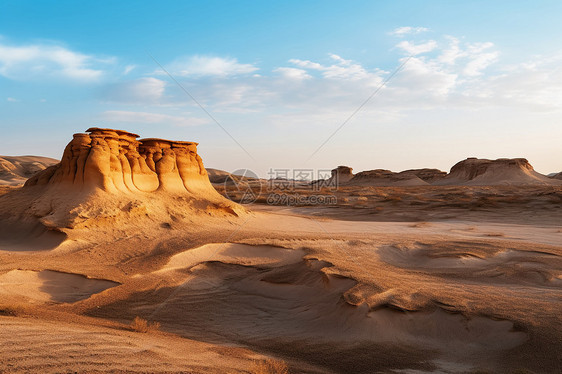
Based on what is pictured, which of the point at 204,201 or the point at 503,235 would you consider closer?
the point at 503,235

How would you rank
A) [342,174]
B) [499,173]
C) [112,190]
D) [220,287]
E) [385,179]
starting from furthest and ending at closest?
1. [342,174]
2. [385,179]
3. [499,173]
4. [112,190]
5. [220,287]

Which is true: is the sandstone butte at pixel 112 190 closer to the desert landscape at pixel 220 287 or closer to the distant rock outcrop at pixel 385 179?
the desert landscape at pixel 220 287

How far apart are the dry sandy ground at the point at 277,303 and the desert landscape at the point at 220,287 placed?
26 mm

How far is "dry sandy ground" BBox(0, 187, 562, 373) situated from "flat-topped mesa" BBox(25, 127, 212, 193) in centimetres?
221

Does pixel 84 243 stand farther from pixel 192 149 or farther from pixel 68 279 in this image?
pixel 192 149

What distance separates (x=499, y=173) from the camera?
57.4m

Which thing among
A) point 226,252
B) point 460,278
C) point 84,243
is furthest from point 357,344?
point 84,243

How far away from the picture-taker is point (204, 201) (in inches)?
533

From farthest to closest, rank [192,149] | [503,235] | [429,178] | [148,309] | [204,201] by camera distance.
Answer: [429,178] < [192,149] < [204,201] < [503,235] < [148,309]

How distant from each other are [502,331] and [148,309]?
529 centimetres

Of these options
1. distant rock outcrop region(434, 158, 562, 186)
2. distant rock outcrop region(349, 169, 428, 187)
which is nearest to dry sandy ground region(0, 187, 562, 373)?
distant rock outcrop region(434, 158, 562, 186)

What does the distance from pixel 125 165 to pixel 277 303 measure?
846 centimetres

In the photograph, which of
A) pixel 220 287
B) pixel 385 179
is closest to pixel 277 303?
pixel 220 287

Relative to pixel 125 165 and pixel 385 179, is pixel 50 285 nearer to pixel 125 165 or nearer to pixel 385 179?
pixel 125 165
